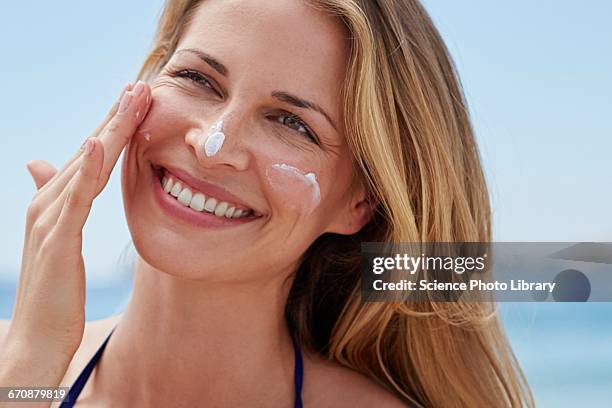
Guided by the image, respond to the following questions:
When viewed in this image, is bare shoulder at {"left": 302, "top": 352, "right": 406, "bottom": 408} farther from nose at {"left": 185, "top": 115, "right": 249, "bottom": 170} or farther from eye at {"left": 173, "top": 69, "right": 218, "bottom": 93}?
eye at {"left": 173, "top": 69, "right": 218, "bottom": 93}

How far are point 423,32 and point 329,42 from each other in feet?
1.23

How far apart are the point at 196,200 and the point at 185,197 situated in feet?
0.10

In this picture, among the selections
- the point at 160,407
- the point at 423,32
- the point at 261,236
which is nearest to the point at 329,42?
the point at 423,32

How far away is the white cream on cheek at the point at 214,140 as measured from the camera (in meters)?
2.08

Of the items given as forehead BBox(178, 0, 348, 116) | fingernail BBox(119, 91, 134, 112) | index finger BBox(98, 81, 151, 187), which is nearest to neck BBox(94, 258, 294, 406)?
index finger BBox(98, 81, 151, 187)

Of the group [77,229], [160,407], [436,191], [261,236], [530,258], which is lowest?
[160,407]

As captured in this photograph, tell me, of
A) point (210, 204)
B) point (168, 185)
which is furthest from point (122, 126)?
point (210, 204)

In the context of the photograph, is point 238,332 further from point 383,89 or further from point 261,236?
point 383,89

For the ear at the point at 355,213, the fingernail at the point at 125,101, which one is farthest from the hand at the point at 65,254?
the ear at the point at 355,213

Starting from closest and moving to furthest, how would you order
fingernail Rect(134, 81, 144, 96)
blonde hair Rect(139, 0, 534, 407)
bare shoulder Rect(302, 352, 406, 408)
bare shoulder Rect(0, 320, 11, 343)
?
1. fingernail Rect(134, 81, 144, 96)
2. blonde hair Rect(139, 0, 534, 407)
3. bare shoulder Rect(302, 352, 406, 408)
4. bare shoulder Rect(0, 320, 11, 343)

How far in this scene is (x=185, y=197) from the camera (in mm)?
2148

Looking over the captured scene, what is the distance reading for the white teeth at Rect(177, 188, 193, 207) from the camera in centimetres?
215

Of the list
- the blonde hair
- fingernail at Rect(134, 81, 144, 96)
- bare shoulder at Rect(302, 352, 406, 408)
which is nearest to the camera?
fingernail at Rect(134, 81, 144, 96)

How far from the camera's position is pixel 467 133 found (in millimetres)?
2611
